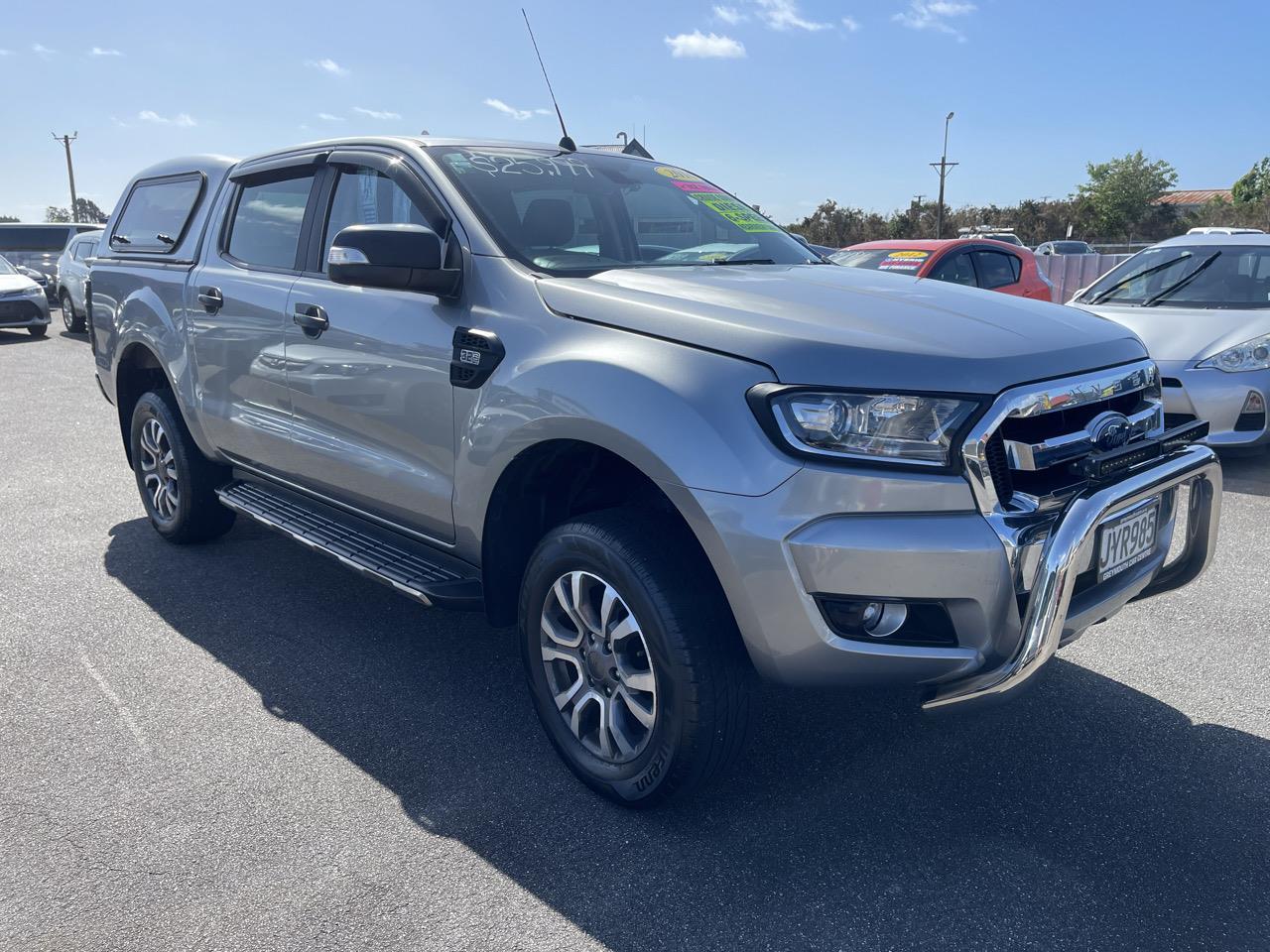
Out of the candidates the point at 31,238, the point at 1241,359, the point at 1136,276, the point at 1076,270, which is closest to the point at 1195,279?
the point at 1136,276

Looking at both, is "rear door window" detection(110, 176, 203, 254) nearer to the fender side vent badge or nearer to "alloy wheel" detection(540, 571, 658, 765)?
the fender side vent badge

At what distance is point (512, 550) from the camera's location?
10.3 ft

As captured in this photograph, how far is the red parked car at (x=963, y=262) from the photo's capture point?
984 centimetres

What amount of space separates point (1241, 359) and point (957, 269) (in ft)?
12.5

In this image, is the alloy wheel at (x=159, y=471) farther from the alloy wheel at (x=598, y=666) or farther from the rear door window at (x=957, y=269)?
the rear door window at (x=957, y=269)

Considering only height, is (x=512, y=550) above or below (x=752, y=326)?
below

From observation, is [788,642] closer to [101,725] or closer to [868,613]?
[868,613]

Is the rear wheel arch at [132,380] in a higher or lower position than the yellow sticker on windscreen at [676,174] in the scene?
lower

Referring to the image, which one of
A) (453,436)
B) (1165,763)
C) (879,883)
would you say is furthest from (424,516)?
(1165,763)

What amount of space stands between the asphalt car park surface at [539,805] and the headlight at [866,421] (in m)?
1.05

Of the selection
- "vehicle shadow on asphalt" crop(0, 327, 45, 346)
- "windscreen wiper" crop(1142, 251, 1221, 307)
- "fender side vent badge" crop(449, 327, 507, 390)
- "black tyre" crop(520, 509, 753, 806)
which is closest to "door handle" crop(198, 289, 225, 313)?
"fender side vent badge" crop(449, 327, 507, 390)

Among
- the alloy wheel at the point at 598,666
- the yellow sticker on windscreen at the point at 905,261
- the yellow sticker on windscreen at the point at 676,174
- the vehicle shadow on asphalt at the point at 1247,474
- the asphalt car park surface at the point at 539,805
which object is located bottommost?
the asphalt car park surface at the point at 539,805

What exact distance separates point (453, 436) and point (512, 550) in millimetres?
387

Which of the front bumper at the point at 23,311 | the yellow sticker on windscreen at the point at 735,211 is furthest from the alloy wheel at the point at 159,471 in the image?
the front bumper at the point at 23,311
